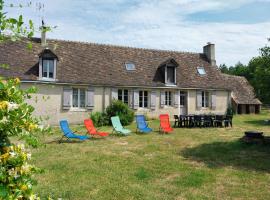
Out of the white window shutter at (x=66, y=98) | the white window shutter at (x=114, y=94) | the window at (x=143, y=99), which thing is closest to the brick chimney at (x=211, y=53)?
the window at (x=143, y=99)

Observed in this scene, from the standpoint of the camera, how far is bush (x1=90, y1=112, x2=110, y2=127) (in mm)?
19156

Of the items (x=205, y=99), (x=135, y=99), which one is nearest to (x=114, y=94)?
(x=135, y=99)

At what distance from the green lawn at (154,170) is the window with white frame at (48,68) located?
7.93m

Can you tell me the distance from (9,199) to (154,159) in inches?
Answer: 311

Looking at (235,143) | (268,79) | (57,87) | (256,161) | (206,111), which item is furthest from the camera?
(206,111)

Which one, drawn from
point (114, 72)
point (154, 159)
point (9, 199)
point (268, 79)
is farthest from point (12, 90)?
point (114, 72)

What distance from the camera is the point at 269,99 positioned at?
36.6ft

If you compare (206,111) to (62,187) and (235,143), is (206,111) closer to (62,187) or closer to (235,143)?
(235,143)

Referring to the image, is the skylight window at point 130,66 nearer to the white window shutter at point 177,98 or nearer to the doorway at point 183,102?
the white window shutter at point 177,98

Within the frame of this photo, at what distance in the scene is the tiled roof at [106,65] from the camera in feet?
66.8

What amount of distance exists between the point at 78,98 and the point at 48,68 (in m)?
2.84

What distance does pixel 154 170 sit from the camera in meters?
8.39

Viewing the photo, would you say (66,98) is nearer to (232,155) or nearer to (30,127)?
(232,155)

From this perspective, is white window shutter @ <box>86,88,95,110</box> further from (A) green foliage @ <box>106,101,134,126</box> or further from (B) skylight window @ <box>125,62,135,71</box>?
(B) skylight window @ <box>125,62,135,71</box>
